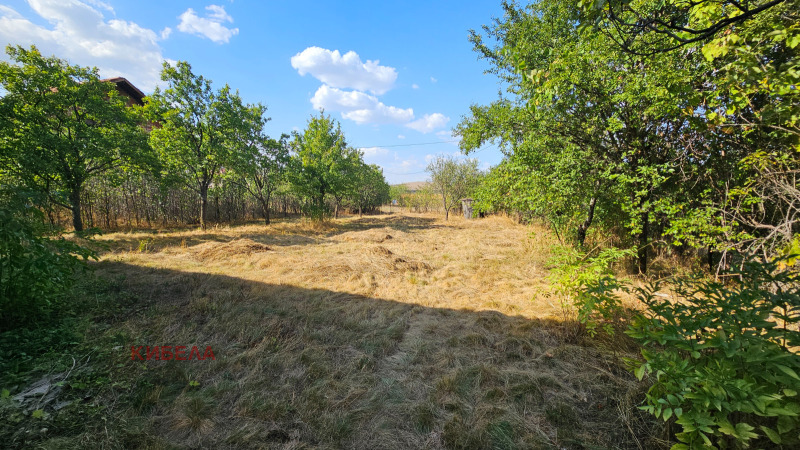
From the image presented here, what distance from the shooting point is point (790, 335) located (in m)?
1.38

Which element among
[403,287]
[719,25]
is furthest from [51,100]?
[719,25]

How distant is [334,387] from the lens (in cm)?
278

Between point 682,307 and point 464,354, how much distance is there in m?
2.23

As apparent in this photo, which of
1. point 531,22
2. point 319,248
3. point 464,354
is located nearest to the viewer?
point 464,354

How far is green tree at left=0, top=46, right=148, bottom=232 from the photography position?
772cm

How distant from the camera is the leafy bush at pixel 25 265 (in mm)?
2439

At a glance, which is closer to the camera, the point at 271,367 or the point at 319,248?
the point at 271,367

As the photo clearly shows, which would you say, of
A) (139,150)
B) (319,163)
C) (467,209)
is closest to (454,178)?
(467,209)

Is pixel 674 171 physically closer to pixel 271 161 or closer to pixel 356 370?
pixel 356 370

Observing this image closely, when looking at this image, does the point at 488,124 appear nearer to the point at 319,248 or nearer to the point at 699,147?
the point at 699,147

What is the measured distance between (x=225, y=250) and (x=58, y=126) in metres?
7.07

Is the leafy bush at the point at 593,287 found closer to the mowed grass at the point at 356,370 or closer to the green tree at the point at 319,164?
the mowed grass at the point at 356,370

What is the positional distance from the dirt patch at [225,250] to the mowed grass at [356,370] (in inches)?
56.5

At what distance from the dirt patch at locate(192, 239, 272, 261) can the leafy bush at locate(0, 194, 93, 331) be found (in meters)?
4.67
